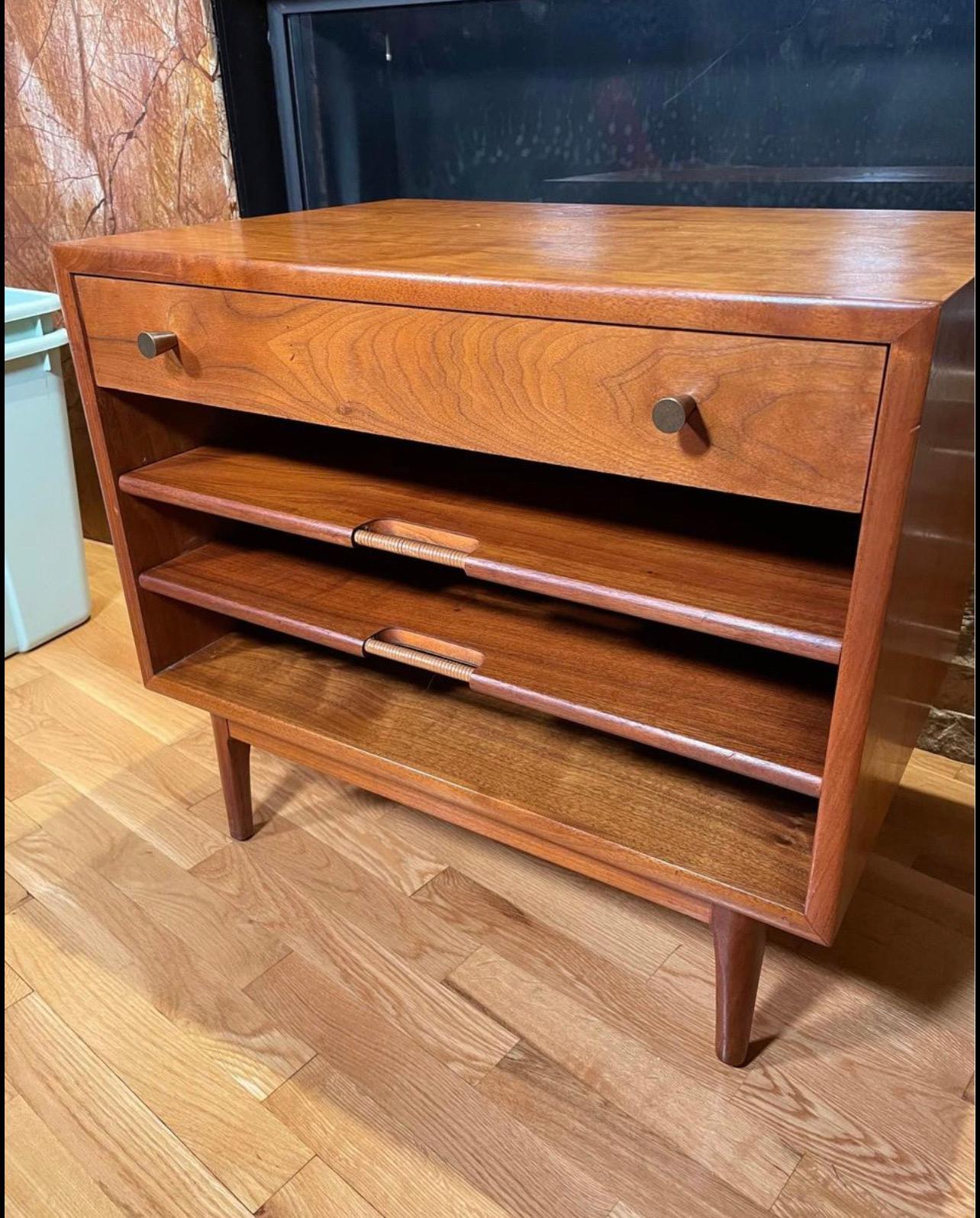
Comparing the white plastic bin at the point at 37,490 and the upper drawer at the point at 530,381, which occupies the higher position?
the upper drawer at the point at 530,381

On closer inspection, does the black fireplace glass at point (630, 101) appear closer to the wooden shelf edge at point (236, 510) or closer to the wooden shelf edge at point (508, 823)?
the wooden shelf edge at point (236, 510)

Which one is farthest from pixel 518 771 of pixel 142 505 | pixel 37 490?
pixel 37 490

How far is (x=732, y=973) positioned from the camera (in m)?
0.81

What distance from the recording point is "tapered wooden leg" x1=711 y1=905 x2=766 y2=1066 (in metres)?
0.78

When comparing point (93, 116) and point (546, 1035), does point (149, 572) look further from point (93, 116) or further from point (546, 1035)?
point (93, 116)

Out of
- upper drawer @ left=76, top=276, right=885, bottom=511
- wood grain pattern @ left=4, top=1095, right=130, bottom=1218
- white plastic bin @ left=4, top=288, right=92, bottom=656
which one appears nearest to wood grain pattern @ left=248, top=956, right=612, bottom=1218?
wood grain pattern @ left=4, top=1095, right=130, bottom=1218

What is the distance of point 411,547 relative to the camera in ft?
2.61

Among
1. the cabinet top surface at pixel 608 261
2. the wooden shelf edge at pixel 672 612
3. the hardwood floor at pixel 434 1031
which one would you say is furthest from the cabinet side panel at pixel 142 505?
the wooden shelf edge at pixel 672 612

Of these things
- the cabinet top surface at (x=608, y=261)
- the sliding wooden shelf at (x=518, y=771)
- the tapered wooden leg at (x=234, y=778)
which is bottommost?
the tapered wooden leg at (x=234, y=778)

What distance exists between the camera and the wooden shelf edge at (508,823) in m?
0.72

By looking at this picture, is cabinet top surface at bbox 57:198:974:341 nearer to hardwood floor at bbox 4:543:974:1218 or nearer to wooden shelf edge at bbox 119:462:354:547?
wooden shelf edge at bbox 119:462:354:547

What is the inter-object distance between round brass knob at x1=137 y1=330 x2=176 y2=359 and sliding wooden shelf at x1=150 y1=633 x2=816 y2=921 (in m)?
0.33

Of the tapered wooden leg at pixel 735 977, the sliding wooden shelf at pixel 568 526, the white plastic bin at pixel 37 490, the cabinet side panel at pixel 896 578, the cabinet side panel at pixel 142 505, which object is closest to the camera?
the cabinet side panel at pixel 896 578

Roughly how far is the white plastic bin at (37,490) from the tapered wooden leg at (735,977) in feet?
3.67
